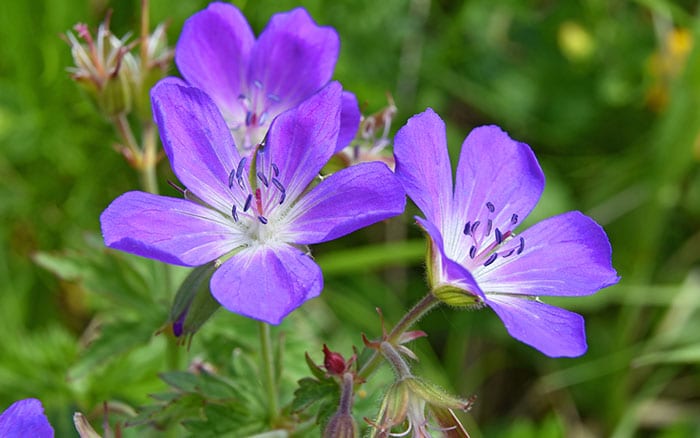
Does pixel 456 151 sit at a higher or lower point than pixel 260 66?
lower

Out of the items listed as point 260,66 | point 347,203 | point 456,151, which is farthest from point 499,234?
point 456,151

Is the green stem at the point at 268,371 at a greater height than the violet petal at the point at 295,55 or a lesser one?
lesser

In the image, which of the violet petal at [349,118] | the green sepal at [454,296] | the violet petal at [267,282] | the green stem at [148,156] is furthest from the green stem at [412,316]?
the green stem at [148,156]

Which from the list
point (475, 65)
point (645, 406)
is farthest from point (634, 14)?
point (645, 406)

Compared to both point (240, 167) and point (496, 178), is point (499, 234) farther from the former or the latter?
point (240, 167)

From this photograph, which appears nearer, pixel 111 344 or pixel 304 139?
pixel 304 139

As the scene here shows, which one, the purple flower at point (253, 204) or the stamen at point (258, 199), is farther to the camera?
the stamen at point (258, 199)

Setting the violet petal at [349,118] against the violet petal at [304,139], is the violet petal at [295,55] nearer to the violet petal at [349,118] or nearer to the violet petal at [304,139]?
the violet petal at [349,118]
